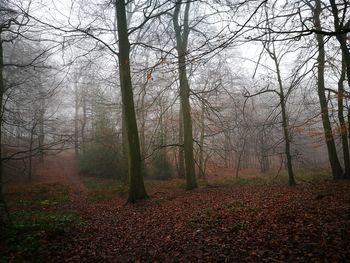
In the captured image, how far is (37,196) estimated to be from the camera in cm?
1262

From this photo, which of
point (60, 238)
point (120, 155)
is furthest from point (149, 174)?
point (60, 238)

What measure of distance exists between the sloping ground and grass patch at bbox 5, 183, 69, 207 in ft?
17.2

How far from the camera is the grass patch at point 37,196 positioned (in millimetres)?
10997

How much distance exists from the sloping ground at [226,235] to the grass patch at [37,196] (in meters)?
→ 5.23

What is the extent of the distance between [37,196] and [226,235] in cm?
1152

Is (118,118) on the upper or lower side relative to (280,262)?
upper

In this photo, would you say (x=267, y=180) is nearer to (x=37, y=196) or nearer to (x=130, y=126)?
(x=130, y=126)

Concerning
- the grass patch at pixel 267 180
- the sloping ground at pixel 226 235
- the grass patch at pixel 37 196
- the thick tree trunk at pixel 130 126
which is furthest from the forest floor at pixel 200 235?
the grass patch at pixel 267 180

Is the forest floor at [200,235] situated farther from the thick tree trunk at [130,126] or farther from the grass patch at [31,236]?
the thick tree trunk at [130,126]

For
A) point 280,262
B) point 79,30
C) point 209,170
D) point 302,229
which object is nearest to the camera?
point 280,262

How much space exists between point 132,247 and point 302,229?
349 cm

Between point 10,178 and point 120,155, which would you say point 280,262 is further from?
point 10,178

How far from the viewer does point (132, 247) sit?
16.5ft

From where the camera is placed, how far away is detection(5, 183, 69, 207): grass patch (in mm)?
10997
